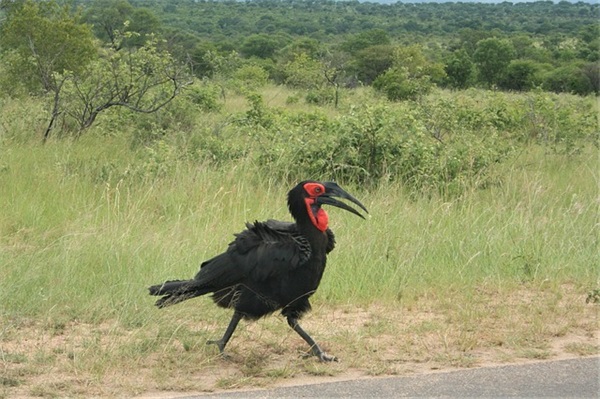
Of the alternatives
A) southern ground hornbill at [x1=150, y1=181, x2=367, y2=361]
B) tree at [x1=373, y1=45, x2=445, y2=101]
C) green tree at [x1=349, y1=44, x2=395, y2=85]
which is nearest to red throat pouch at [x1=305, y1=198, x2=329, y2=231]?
southern ground hornbill at [x1=150, y1=181, x2=367, y2=361]

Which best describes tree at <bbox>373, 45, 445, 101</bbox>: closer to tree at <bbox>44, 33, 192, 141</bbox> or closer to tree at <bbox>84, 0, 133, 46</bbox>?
tree at <bbox>44, 33, 192, 141</bbox>

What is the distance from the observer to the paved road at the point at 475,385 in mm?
3691

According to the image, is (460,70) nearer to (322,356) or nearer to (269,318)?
(269,318)

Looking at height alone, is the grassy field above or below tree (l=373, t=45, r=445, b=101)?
below

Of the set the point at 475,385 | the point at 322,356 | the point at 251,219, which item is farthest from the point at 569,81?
the point at 475,385

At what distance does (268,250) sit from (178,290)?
54 cm

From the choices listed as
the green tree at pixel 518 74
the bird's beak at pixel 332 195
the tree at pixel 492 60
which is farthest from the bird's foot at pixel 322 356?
the tree at pixel 492 60

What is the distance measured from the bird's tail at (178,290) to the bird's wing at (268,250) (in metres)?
0.25

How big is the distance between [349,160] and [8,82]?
6.05m

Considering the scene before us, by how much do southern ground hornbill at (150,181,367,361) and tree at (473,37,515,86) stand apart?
27141 millimetres

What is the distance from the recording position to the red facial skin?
4.12 m

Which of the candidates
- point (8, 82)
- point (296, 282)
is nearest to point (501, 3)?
point (8, 82)

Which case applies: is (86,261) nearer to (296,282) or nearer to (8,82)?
(296,282)

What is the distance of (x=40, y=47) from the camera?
1248 cm
